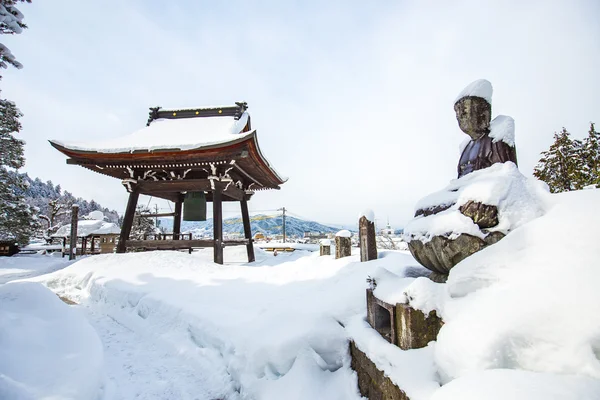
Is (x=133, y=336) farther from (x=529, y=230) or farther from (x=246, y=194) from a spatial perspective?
(x=246, y=194)

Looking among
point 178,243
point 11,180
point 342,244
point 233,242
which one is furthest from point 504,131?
point 11,180

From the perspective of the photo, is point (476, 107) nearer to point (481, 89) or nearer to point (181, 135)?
point (481, 89)

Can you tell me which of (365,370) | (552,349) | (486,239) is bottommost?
(365,370)

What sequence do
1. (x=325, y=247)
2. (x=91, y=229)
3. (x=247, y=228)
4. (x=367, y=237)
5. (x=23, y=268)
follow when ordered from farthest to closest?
(x=91, y=229) < (x=247, y=228) < (x=23, y=268) < (x=325, y=247) < (x=367, y=237)

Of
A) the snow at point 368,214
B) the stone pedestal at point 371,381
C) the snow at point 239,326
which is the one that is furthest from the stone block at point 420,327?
the snow at point 368,214

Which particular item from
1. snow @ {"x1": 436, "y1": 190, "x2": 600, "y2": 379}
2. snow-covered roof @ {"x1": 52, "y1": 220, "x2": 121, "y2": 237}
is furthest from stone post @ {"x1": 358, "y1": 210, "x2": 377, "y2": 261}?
snow-covered roof @ {"x1": 52, "y1": 220, "x2": 121, "y2": 237}

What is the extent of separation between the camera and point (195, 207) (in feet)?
34.0

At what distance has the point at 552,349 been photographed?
1.21m

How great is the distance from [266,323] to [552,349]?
2.73 metres

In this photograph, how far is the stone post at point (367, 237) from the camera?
195 inches

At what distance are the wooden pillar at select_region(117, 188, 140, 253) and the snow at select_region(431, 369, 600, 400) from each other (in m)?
9.76

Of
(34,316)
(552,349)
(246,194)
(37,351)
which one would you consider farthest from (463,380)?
(246,194)

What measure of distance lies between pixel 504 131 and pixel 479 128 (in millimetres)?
230

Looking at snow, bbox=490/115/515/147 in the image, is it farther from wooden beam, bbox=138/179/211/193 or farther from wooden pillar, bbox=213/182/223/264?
wooden beam, bbox=138/179/211/193
